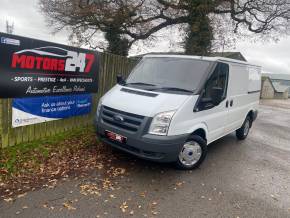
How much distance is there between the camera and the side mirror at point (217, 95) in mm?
5025

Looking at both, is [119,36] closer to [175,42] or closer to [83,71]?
[175,42]

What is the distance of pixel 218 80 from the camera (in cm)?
529

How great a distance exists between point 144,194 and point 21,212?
176cm

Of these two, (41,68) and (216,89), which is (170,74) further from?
(41,68)

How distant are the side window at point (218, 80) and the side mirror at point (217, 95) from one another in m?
0.06

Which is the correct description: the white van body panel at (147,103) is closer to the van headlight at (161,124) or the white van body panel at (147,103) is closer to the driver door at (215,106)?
the van headlight at (161,124)

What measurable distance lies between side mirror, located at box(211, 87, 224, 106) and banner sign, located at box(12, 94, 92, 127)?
3556 millimetres

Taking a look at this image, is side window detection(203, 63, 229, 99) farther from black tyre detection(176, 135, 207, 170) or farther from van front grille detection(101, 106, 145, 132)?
van front grille detection(101, 106, 145, 132)

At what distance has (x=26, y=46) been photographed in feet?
16.7

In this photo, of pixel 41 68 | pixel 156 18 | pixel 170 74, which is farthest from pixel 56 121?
pixel 156 18

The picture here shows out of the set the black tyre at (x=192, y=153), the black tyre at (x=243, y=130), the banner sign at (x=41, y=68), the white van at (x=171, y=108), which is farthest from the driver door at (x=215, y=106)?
the banner sign at (x=41, y=68)

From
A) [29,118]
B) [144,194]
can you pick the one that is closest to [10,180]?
[29,118]

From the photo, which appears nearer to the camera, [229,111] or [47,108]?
[47,108]

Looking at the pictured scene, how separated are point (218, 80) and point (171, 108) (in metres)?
1.57
